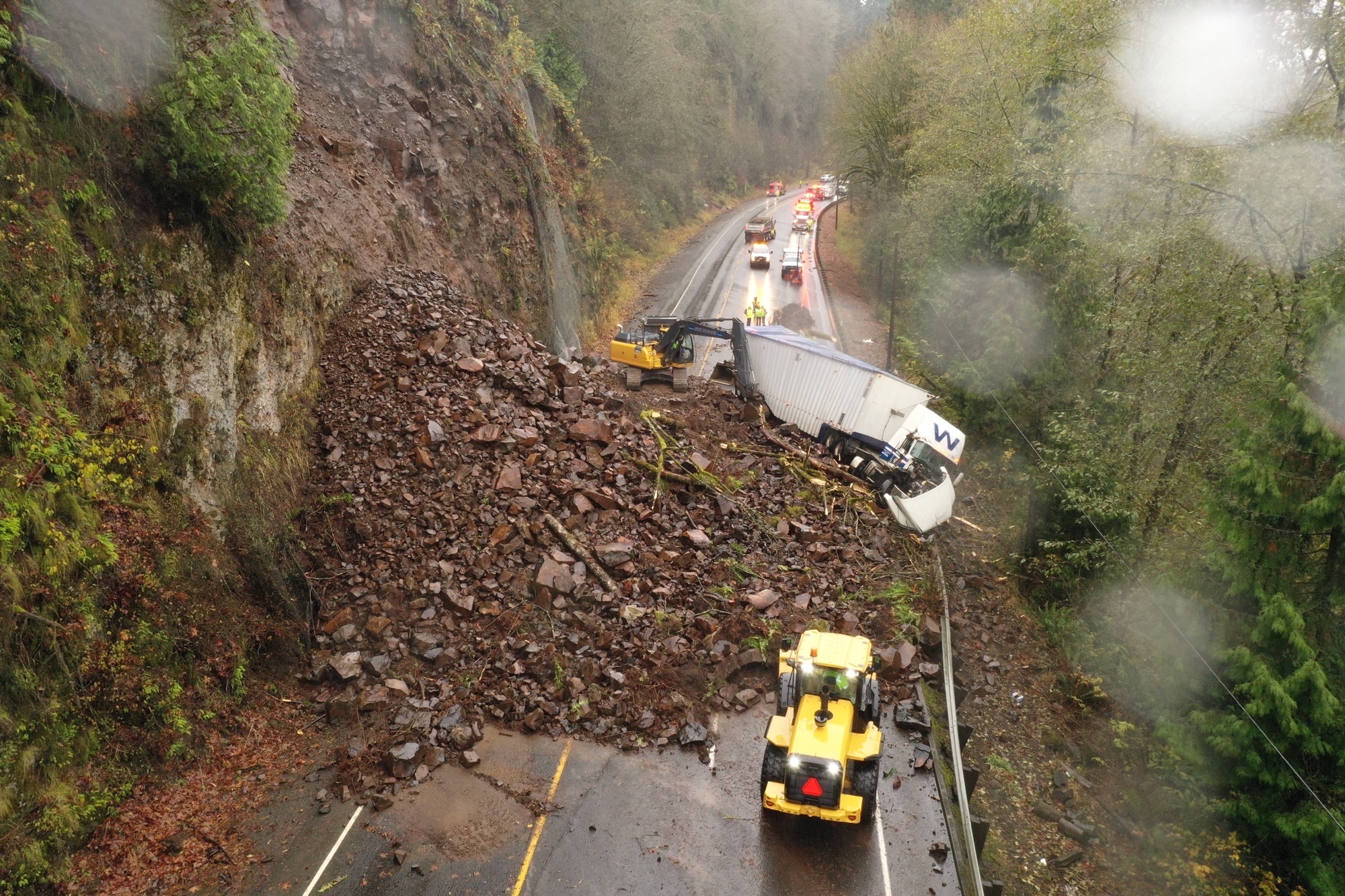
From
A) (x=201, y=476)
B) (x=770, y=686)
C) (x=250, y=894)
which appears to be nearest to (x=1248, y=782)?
(x=770, y=686)

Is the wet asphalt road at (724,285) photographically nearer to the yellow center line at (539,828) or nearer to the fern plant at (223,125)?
the fern plant at (223,125)

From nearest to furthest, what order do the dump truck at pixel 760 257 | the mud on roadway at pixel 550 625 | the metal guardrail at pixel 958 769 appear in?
1. the metal guardrail at pixel 958 769
2. the mud on roadway at pixel 550 625
3. the dump truck at pixel 760 257

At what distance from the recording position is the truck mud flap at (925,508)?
1738cm

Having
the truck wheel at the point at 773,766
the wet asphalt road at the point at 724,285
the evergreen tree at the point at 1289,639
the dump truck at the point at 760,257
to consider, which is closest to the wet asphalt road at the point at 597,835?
the truck wheel at the point at 773,766

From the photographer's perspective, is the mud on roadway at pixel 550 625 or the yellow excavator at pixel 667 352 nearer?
the mud on roadway at pixel 550 625

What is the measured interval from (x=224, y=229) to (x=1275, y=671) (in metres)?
16.4

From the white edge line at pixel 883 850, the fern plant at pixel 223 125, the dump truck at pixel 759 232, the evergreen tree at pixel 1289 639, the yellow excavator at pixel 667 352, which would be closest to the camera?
the evergreen tree at pixel 1289 639

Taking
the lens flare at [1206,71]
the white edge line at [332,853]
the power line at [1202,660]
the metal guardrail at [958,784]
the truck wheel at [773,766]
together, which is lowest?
the white edge line at [332,853]

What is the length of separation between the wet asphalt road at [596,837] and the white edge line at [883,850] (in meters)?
0.03

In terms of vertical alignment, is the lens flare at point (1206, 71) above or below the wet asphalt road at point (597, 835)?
above

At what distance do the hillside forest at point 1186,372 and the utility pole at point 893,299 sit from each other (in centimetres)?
605

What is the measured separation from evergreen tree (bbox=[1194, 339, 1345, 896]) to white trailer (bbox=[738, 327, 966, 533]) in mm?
7847

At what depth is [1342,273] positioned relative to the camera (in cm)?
896

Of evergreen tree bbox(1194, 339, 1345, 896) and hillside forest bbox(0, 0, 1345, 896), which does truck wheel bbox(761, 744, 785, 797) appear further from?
hillside forest bbox(0, 0, 1345, 896)
